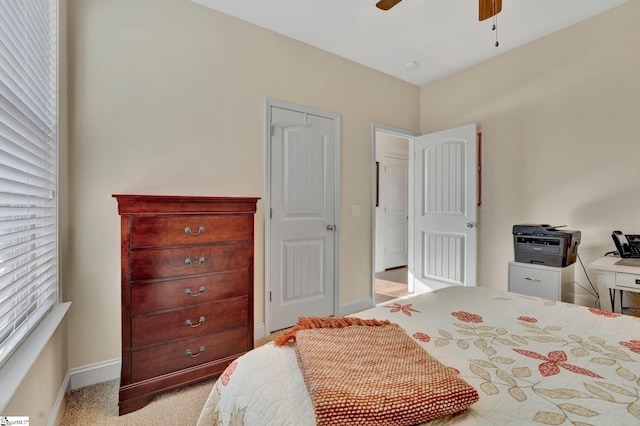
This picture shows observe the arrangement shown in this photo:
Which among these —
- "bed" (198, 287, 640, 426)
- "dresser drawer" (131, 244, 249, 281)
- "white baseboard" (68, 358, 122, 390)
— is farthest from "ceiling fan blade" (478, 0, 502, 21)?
"white baseboard" (68, 358, 122, 390)

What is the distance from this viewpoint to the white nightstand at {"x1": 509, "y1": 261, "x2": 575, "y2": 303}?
2.38m

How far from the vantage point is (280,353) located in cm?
96

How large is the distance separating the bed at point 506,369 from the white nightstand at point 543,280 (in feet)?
3.75

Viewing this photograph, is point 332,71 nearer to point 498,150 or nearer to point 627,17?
point 498,150

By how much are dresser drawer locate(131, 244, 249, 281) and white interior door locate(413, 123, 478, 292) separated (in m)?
2.42

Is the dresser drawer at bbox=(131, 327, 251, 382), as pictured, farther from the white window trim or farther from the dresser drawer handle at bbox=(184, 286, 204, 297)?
the white window trim

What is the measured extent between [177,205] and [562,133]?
3222 millimetres

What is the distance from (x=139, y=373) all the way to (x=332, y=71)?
2949 millimetres

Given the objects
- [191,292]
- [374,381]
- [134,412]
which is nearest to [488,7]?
[374,381]

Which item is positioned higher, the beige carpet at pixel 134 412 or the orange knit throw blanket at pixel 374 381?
the orange knit throw blanket at pixel 374 381

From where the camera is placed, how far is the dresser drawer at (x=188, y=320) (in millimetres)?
1681

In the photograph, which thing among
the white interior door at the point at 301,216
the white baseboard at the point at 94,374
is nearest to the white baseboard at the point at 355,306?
the white interior door at the point at 301,216

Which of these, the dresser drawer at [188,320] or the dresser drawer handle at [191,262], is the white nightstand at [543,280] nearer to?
the dresser drawer at [188,320]

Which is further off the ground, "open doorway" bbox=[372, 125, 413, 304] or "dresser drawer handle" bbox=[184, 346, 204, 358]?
"open doorway" bbox=[372, 125, 413, 304]
